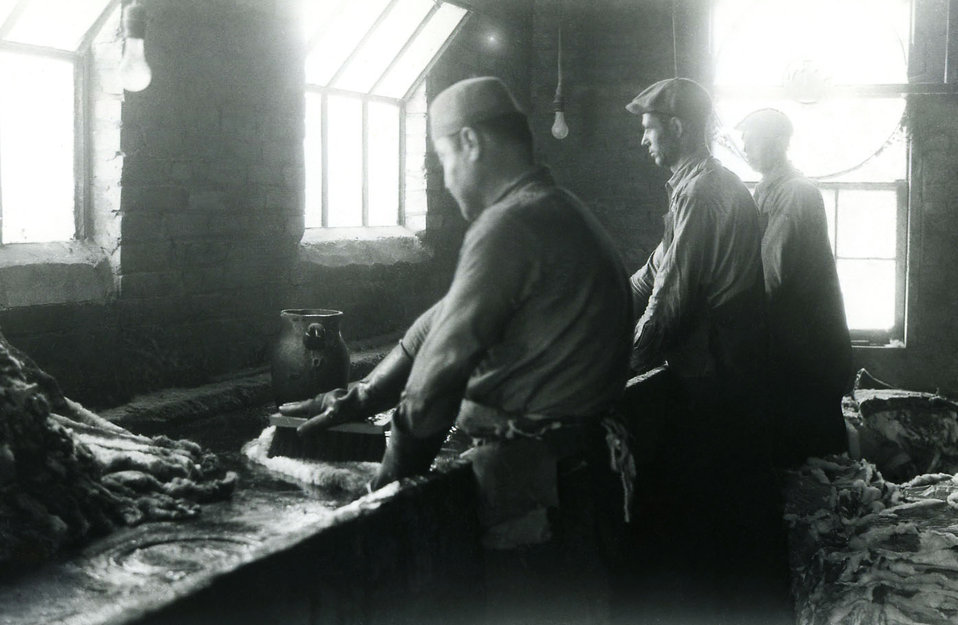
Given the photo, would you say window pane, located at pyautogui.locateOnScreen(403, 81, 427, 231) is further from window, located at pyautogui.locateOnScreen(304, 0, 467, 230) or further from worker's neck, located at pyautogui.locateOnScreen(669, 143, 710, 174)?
worker's neck, located at pyautogui.locateOnScreen(669, 143, 710, 174)

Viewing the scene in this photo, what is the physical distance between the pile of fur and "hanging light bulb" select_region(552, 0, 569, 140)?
4852 millimetres


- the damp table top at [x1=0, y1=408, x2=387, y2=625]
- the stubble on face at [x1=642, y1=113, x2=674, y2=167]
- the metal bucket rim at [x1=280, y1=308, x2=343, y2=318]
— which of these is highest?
the stubble on face at [x1=642, y1=113, x2=674, y2=167]

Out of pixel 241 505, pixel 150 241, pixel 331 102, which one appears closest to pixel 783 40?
pixel 331 102

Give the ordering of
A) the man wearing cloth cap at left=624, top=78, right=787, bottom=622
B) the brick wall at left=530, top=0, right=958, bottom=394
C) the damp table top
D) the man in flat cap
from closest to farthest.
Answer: the damp table top → the man wearing cloth cap at left=624, top=78, right=787, bottom=622 → the man in flat cap → the brick wall at left=530, top=0, right=958, bottom=394

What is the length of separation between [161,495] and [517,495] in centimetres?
129

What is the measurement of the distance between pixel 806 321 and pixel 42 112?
406 centimetres

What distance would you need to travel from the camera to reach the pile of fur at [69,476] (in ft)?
10.0

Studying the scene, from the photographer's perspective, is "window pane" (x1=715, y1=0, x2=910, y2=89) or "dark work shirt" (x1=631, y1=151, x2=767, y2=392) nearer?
"dark work shirt" (x1=631, y1=151, x2=767, y2=392)

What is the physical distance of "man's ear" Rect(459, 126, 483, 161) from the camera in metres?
2.86

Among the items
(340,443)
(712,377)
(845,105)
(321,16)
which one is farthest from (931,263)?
(340,443)

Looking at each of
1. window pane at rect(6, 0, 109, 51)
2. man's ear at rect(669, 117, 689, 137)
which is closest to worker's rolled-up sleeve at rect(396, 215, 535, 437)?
man's ear at rect(669, 117, 689, 137)

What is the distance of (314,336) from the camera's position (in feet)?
14.6

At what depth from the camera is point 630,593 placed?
4.14m

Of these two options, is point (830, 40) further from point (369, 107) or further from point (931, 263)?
point (369, 107)
